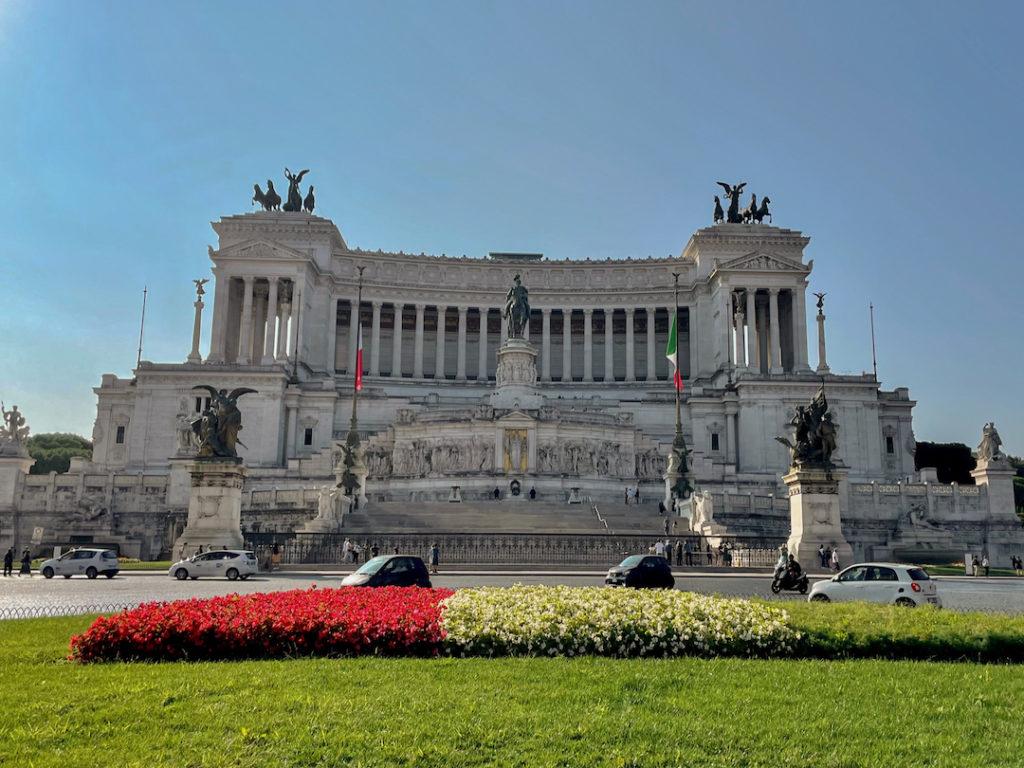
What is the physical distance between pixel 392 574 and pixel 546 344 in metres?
76.7

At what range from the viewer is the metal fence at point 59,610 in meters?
18.0

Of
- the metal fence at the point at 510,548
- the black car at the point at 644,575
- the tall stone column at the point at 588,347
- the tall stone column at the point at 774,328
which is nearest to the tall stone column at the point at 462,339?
the tall stone column at the point at 588,347

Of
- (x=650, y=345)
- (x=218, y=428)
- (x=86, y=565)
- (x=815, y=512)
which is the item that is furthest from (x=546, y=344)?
(x=86, y=565)

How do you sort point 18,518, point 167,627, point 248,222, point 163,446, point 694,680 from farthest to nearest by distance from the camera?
point 248,222, point 163,446, point 18,518, point 167,627, point 694,680

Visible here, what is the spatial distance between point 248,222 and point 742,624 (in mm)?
83666

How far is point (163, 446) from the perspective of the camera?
72812 millimetres

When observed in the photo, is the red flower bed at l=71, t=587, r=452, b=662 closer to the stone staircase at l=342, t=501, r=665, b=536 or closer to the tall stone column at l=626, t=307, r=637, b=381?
the stone staircase at l=342, t=501, r=665, b=536

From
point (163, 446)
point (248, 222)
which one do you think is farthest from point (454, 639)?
point (248, 222)

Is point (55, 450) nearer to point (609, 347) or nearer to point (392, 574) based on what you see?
point (609, 347)

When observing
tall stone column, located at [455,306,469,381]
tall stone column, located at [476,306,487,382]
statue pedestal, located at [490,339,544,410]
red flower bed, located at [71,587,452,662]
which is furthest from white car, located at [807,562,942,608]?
tall stone column, located at [455,306,469,381]

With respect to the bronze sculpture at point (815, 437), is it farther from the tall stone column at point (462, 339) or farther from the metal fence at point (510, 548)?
the tall stone column at point (462, 339)

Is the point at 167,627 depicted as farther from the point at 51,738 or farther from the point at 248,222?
the point at 248,222

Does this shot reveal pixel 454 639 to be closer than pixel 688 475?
Yes

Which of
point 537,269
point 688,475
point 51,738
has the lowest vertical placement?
point 51,738
